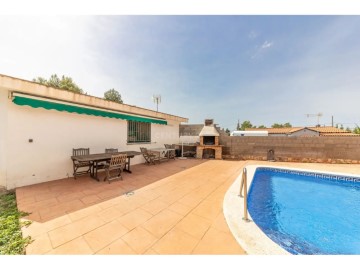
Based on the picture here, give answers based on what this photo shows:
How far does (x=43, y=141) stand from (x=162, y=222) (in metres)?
6.61

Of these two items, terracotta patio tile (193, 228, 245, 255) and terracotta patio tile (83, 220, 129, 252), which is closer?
terracotta patio tile (193, 228, 245, 255)

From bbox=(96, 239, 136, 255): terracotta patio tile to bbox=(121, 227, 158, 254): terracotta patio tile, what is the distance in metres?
0.07

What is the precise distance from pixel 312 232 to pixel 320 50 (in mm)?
9554

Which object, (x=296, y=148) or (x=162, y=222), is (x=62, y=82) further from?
(x=296, y=148)

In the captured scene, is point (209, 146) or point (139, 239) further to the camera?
point (209, 146)

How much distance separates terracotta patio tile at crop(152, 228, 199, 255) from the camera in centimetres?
251

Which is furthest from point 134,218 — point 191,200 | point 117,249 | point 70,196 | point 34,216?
point 70,196

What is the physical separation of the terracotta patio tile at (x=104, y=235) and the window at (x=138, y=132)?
7.74 metres

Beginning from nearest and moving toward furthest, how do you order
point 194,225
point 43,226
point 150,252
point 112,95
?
point 150,252 → point 43,226 → point 194,225 → point 112,95

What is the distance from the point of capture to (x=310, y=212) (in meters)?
4.98

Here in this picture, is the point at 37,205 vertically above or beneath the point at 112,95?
beneath

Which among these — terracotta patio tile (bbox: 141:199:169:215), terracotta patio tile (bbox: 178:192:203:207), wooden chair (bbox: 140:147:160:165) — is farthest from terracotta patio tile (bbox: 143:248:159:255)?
wooden chair (bbox: 140:147:160:165)

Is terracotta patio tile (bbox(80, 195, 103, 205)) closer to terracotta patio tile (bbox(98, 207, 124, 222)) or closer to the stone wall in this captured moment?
terracotta patio tile (bbox(98, 207, 124, 222))

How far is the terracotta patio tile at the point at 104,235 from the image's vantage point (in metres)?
2.64
